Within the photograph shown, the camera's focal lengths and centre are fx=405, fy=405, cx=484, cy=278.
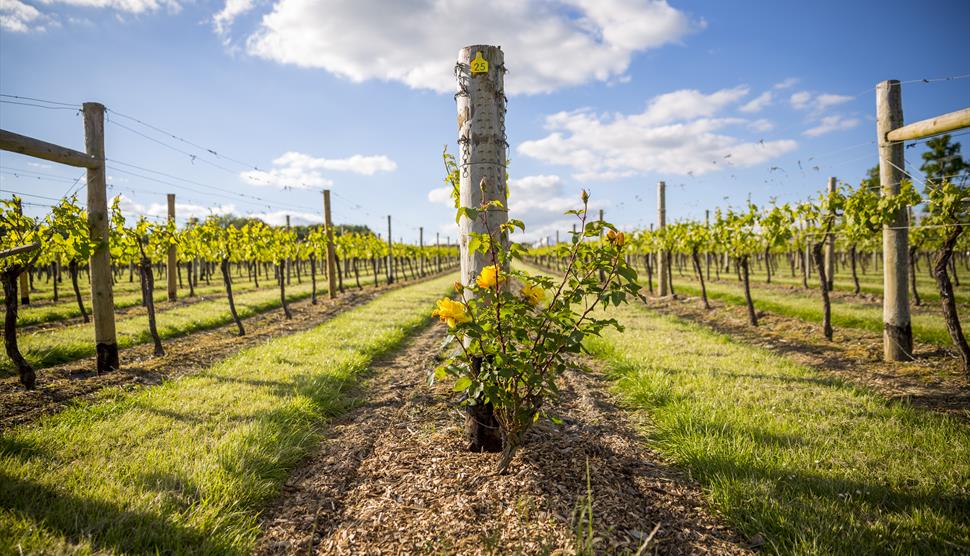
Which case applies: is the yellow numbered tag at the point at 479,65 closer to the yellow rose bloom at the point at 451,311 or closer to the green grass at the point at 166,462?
the yellow rose bloom at the point at 451,311

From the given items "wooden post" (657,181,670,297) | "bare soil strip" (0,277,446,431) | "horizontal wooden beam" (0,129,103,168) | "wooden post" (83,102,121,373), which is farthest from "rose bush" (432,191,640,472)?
"wooden post" (657,181,670,297)

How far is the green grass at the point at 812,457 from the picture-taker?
231 centimetres

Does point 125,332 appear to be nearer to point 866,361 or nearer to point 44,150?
point 44,150

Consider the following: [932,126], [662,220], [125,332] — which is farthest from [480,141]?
[662,220]

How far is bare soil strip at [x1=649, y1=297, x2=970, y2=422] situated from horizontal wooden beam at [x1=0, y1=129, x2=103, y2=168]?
10655 mm

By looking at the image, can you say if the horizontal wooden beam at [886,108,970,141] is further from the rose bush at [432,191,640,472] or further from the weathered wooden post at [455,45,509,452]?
the weathered wooden post at [455,45,509,452]

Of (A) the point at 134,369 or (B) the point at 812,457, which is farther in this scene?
(A) the point at 134,369

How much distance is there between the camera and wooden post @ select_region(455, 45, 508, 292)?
3.26 m

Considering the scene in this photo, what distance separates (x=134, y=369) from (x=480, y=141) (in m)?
7.44

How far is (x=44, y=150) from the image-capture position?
Result: 17.3 feet

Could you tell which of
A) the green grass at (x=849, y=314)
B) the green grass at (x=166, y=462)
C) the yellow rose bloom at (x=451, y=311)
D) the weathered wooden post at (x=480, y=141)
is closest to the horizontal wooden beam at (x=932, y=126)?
the green grass at (x=849, y=314)

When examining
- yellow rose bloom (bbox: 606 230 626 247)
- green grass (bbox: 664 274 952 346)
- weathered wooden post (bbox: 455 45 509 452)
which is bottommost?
green grass (bbox: 664 274 952 346)

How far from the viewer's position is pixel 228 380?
18.2 ft

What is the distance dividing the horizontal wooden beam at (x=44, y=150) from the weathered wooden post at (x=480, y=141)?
214 inches
